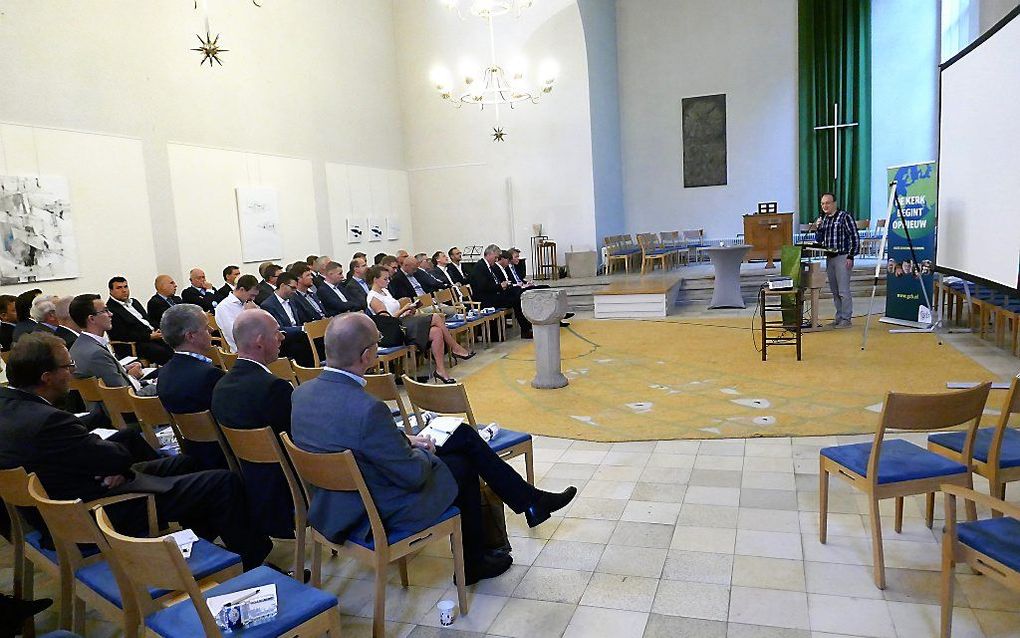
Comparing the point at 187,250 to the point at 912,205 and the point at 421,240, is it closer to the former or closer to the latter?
the point at 421,240

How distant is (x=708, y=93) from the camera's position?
14664mm

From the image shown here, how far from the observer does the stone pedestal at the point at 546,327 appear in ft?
20.4

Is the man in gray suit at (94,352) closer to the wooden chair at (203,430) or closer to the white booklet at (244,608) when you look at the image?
the wooden chair at (203,430)

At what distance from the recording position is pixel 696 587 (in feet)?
9.21

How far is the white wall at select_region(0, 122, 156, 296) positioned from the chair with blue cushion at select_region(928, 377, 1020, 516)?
313 inches

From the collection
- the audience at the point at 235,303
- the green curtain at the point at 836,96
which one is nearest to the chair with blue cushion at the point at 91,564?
the audience at the point at 235,303

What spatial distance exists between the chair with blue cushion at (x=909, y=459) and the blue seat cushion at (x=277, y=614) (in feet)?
6.88

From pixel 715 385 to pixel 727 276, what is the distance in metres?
4.89

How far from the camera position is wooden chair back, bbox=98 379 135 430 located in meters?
3.65

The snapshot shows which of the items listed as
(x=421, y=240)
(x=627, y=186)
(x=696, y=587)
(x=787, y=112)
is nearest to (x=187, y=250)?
(x=421, y=240)

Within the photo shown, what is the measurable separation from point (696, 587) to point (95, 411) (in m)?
3.58

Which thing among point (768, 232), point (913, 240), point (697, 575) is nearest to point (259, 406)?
point (697, 575)

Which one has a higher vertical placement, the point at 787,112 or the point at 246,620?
the point at 787,112

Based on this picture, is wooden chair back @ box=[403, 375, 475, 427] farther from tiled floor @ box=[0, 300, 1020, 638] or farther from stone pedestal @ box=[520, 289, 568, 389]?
stone pedestal @ box=[520, 289, 568, 389]
